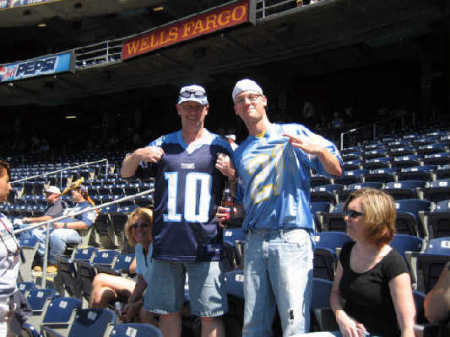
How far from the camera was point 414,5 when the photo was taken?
39.4 ft

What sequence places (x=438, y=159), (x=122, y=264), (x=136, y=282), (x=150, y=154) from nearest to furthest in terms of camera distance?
1. (x=150, y=154)
2. (x=136, y=282)
3. (x=122, y=264)
4. (x=438, y=159)

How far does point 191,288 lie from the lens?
2.44 m

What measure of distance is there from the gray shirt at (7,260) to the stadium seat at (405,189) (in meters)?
4.36

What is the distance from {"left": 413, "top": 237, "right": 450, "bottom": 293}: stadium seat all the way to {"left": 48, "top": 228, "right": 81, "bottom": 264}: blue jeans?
181 inches

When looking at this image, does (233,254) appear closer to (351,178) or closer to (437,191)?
(437,191)

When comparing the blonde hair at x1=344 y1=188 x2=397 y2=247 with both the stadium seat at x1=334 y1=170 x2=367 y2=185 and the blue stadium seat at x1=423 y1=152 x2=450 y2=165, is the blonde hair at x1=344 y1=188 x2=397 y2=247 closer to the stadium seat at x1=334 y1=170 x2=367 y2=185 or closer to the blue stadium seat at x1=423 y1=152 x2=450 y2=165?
the stadium seat at x1=334 y1=170 x2=367 y2=185

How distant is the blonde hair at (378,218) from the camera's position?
211 centimetres

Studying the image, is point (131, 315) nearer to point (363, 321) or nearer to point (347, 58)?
point (363, 321)

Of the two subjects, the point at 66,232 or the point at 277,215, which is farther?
the point at 66,232

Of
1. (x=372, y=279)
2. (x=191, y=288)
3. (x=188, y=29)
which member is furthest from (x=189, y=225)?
(x=188, y=29)

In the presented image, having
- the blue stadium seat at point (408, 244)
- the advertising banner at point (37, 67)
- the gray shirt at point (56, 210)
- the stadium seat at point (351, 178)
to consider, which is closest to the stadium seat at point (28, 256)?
the gray shirt at point (56, 210)

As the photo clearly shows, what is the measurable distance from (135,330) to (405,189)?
13.9 ft

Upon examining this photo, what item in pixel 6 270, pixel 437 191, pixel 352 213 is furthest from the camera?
pixel 437 191

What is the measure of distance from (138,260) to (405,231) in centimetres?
262
